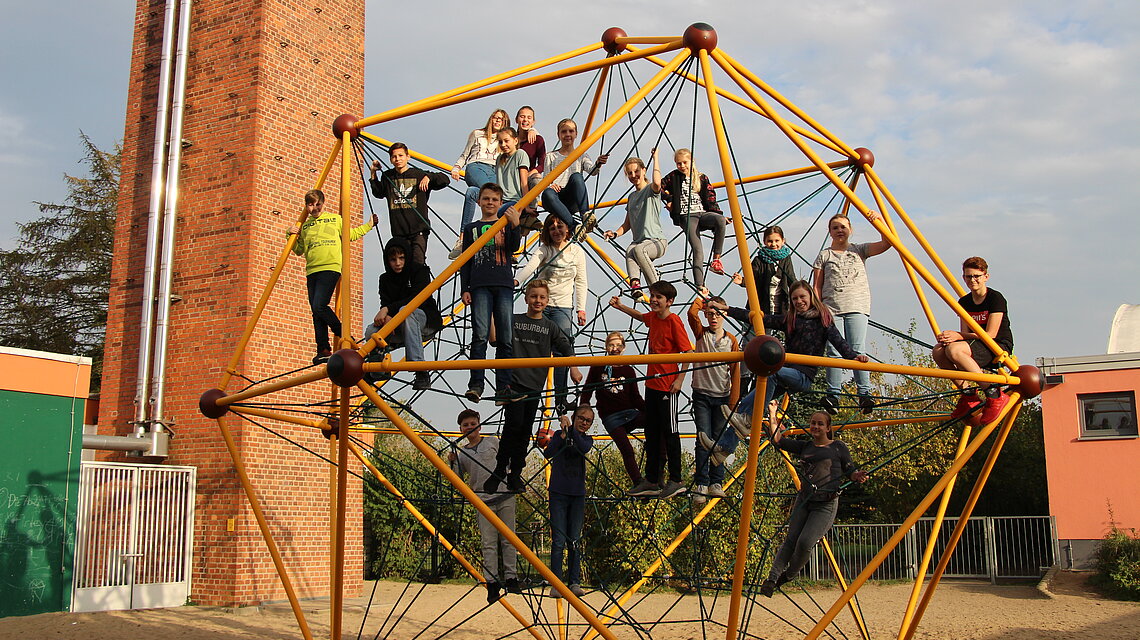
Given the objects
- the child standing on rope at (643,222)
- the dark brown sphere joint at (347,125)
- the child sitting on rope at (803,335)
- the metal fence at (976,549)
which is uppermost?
the dark brown sphere joint at (347,125)

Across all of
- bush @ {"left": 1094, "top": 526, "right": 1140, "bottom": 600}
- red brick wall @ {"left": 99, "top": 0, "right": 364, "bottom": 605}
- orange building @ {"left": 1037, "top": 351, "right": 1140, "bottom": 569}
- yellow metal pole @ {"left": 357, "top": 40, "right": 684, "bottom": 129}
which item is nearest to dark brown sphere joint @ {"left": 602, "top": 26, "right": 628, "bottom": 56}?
yellow metal pole @ {"left": 357, "top": 40, "right": 684, "bottom": 129}

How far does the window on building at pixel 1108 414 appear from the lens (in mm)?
21828

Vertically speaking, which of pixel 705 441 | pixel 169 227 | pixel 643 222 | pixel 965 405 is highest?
pixel 169 227

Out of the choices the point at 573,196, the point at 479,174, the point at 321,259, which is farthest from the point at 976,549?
the point at 321,259

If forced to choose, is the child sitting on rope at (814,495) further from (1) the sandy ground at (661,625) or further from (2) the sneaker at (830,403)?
(1) the sandy ground at (661,625)

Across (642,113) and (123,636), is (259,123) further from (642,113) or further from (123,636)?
(642,113)

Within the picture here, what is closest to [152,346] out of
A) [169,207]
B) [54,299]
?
[169,207]

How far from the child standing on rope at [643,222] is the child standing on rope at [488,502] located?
1981 millimetres

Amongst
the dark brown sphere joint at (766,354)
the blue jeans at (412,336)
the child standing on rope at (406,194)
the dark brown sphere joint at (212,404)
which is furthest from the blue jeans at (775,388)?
the dark brown sphere joint at (212,404)

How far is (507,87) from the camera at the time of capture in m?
8.40

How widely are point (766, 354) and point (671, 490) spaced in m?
3.40

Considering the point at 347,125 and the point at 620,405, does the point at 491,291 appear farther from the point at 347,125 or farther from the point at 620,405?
the point at 347,125

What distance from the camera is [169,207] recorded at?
58.4 feet

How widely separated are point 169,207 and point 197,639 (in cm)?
764
